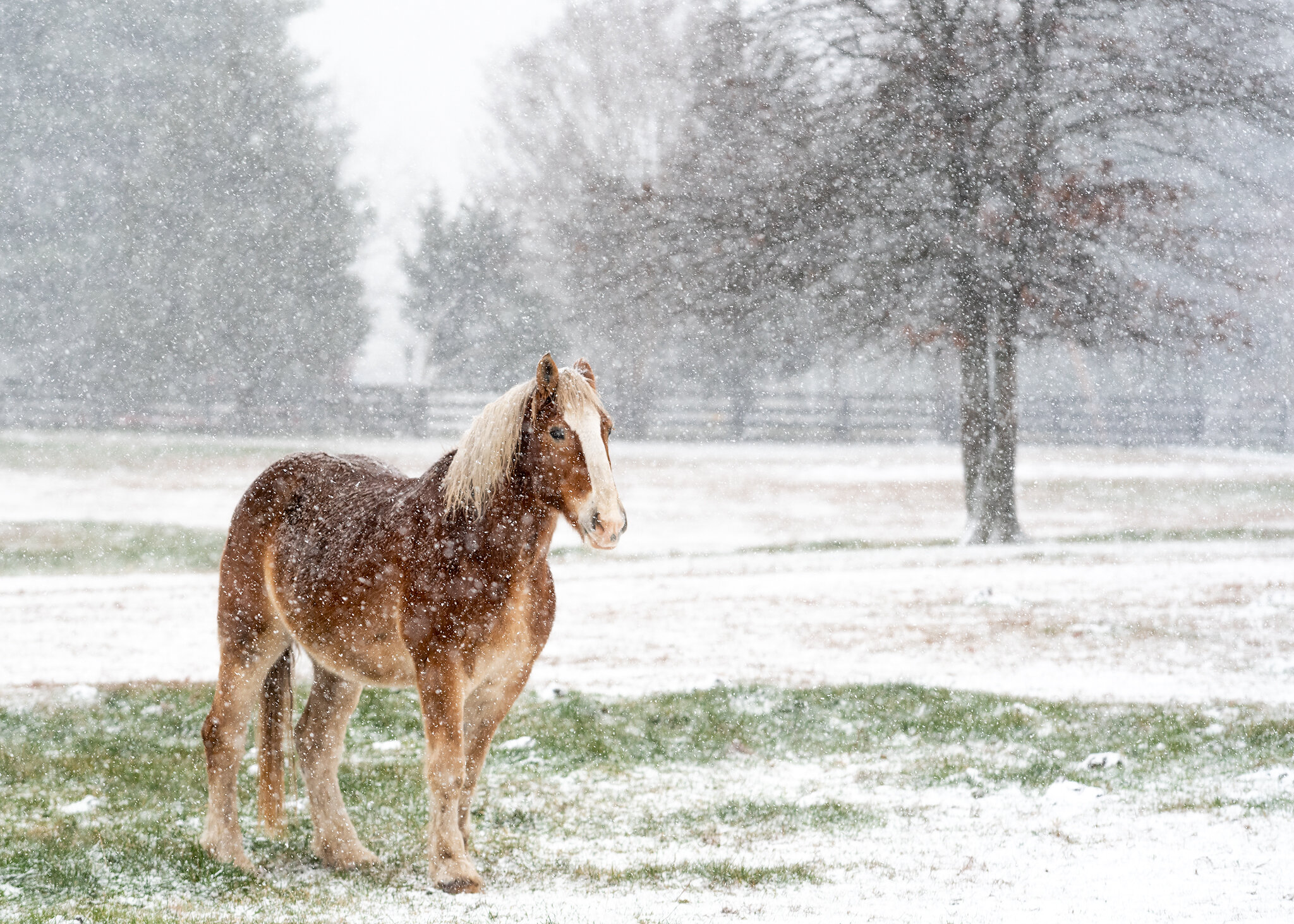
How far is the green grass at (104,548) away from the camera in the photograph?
18031mm

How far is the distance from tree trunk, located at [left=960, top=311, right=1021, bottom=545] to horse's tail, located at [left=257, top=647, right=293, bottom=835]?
14476mm

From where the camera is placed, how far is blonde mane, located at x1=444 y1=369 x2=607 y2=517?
455cm

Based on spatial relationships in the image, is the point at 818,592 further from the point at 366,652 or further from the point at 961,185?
the point at 366,652

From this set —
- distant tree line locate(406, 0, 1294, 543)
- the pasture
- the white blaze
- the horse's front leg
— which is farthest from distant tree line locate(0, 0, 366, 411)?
the white blaze

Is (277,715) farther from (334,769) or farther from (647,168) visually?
(647,168)

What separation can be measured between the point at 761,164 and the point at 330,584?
1500 centimetres

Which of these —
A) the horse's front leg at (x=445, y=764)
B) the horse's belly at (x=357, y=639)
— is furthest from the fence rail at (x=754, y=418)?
the horse's front leg at (x=445, y=764)

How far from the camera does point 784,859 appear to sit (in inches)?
216

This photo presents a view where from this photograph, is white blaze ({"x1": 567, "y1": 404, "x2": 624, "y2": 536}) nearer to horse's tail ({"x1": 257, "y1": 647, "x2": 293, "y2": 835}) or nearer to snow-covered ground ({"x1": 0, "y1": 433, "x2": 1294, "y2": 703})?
horse's tail ({"x1": 257, "y1": 647, "x2": 293, "y2": 835})

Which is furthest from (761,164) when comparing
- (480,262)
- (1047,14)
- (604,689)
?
(480,262)

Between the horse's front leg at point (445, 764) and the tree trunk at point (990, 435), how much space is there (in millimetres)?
14922

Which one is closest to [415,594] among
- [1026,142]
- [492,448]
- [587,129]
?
[492,448]

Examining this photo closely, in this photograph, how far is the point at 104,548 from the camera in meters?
19.2

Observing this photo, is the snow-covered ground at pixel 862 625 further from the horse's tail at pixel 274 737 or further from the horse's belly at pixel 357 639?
the horse's belly at pixel 357 639
